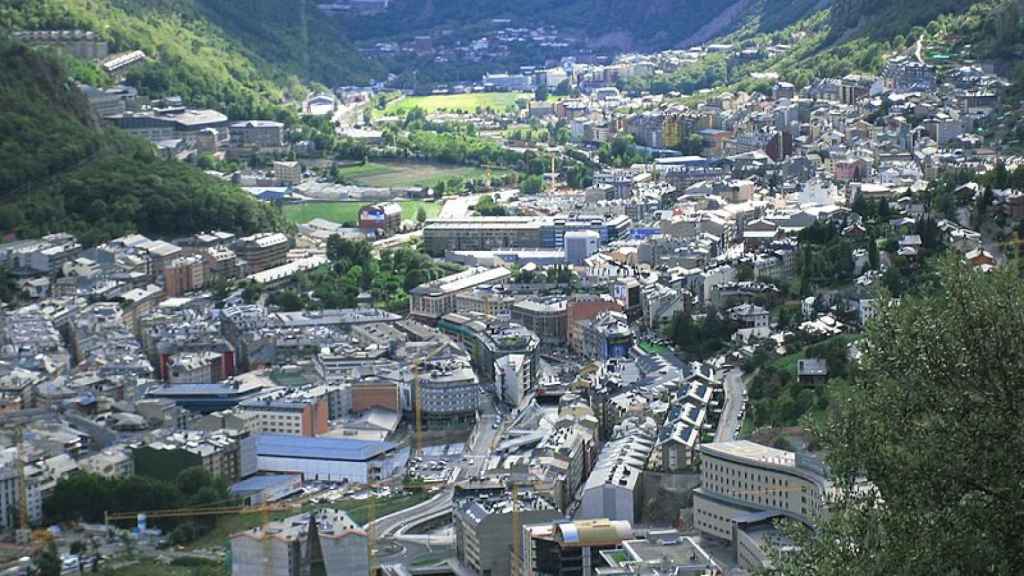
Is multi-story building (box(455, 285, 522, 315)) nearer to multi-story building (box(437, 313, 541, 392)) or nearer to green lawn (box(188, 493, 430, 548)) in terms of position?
multi-story building (box(437, 313, 541, 392))

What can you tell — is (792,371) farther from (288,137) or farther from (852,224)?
(288,137)

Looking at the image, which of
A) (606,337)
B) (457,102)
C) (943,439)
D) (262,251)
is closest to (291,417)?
(606,337)

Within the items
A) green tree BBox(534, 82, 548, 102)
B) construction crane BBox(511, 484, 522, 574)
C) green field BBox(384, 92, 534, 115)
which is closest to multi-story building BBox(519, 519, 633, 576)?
construction crane BBox(511, 484, 522, 574)

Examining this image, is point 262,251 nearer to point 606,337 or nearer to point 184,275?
point 184,275

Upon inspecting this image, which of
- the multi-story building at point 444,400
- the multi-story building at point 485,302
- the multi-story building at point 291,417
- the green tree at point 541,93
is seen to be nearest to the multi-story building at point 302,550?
the multi-story building at point 291,417

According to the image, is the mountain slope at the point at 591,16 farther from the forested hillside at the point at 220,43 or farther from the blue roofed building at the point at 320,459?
the blue roofed building at the point at 320,459

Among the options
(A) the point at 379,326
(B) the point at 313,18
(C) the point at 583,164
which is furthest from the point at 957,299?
(B) the point at 313,18
